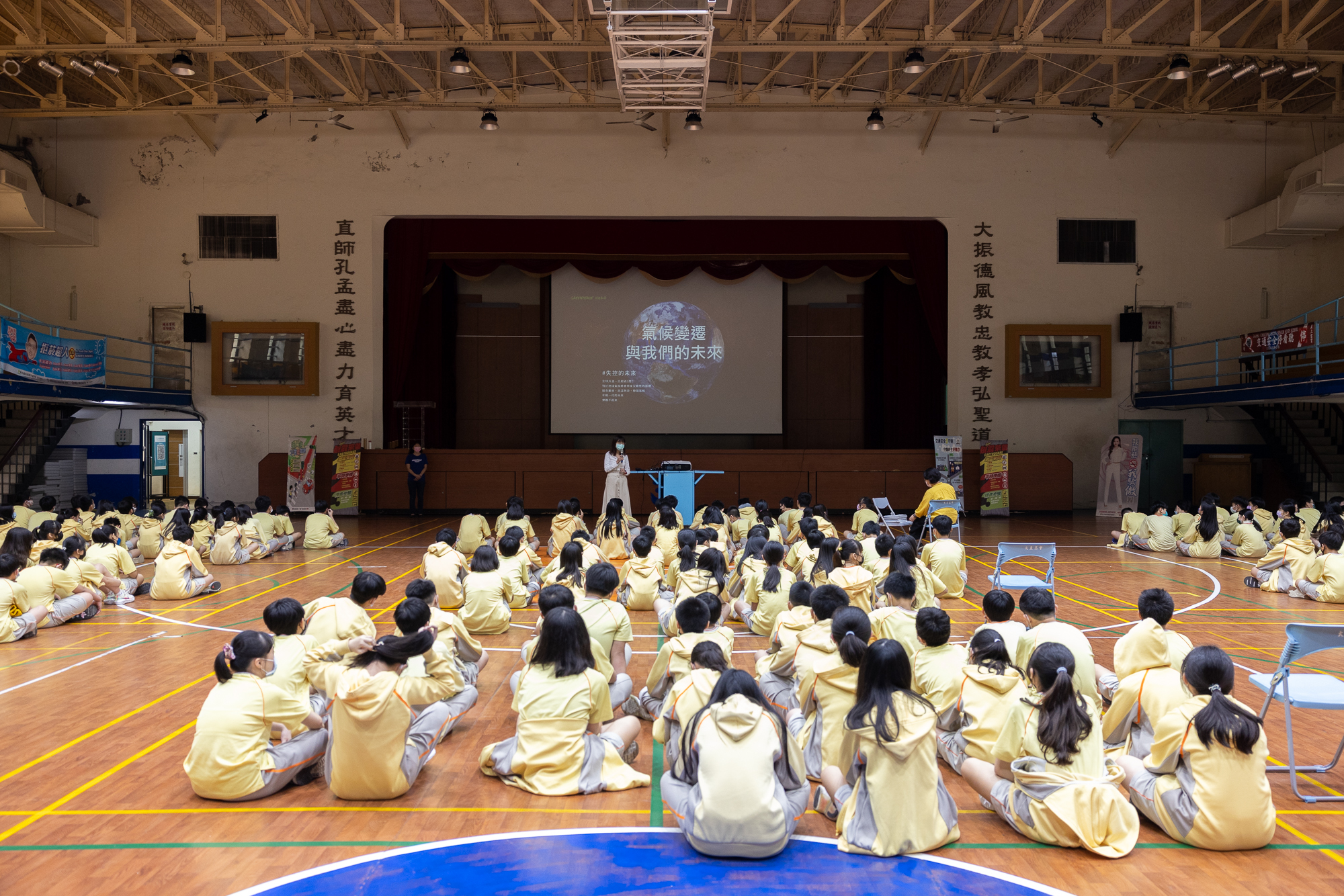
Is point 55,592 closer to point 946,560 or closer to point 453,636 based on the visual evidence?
point 453,636

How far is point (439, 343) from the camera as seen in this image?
1880 centimetres

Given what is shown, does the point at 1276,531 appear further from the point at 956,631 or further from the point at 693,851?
the point at 693,851

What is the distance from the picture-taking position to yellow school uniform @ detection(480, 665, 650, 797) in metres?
3.79

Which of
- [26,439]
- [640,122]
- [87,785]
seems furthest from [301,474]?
[87,785]

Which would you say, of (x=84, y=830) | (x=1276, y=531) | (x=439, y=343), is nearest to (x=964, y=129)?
(x=1276, y=531)

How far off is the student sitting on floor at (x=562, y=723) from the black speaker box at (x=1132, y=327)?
1682cm

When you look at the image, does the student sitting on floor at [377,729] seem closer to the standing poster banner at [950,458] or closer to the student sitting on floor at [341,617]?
the student sitting on floor at [341,617]

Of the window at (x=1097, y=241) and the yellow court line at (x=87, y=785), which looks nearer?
the yellow court line at (x=87, y=785)

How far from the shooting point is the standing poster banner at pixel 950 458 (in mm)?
16531

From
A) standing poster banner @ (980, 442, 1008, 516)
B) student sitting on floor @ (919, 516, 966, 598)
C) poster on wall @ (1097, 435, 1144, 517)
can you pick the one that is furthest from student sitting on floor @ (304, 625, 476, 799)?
poster on wall @ (1097, 435, 1144, 517)

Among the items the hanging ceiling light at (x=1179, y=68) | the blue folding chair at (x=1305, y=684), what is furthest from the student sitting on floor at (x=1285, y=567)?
the hanging ceiling light at (x=1179, y=68)

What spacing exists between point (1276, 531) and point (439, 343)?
15065 millimetres

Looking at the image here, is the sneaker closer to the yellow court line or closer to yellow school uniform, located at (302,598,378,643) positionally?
yellow school uniform, located at (302,598,378,643)

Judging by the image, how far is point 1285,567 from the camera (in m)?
8.90
